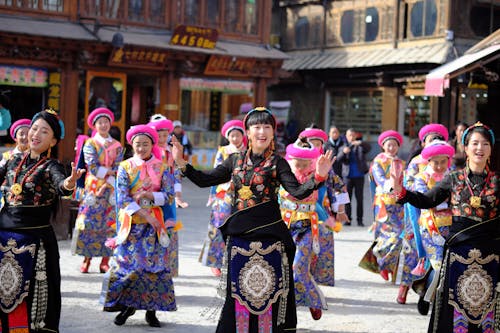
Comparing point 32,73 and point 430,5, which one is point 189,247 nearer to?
point 32,73

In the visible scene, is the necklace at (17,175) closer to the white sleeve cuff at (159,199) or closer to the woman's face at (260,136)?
the white sleeve cuff at (159,199)

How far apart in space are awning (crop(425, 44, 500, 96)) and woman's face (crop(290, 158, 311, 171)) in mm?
4757

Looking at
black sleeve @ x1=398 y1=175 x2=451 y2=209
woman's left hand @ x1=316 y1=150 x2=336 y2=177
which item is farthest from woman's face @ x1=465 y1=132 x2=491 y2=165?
woman's left hand @ x1=316 y1=150 x2=336 y2=177

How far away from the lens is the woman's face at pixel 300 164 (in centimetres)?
700

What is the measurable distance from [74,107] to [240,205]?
14.2 metres

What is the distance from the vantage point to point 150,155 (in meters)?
6.74

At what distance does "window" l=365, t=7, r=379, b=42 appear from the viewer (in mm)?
26734

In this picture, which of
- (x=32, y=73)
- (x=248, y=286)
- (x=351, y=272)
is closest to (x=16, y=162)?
(x=248, y=286)

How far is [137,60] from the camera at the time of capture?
19891 millimetres

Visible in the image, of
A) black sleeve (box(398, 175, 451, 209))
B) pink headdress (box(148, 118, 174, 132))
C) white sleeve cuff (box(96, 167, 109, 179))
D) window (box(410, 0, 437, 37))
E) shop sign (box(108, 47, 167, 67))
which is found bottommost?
white sleeve cuff (box(96, 167, 109, 179))

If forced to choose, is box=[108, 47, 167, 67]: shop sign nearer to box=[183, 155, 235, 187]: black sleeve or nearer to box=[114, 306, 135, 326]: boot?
box=[114, 306, 135, 326]: boot

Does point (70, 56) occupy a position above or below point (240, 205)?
above

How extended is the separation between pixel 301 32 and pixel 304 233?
23461mm

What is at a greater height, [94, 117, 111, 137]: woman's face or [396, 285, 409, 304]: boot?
[94, 117, 111, 137]: woman's face
